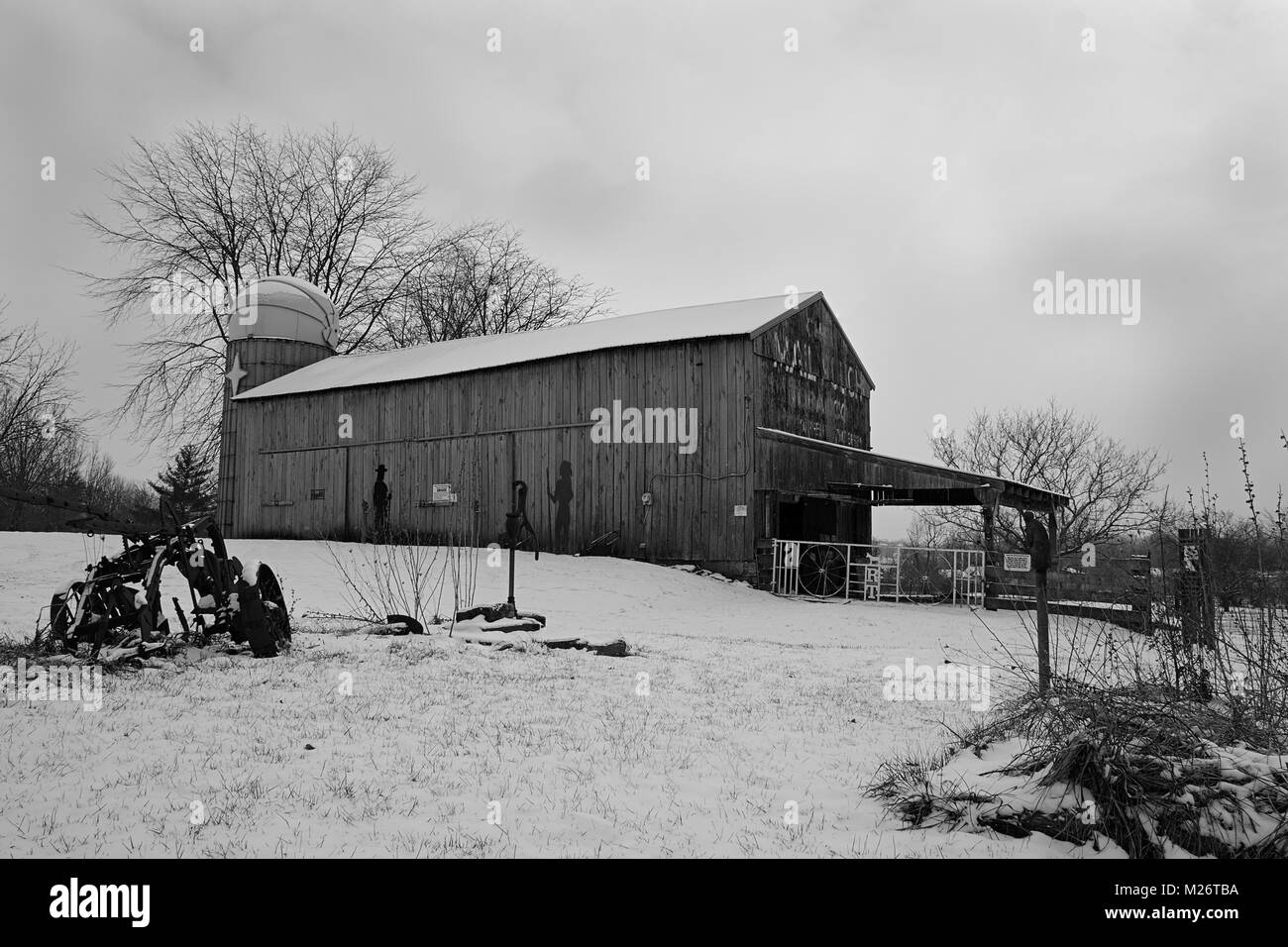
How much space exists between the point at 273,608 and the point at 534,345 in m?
15.6

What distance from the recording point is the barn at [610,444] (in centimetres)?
1952

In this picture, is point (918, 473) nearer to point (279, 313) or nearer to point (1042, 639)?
point (1042, 639)

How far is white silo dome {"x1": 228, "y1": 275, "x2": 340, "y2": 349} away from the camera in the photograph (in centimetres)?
2939

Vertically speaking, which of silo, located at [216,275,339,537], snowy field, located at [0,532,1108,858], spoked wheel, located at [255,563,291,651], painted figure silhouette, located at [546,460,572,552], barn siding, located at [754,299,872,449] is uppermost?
silo, located at [216,275,339,537]

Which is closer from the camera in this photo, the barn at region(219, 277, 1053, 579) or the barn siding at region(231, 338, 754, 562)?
the barn at region(219, 277, 1053, 579)

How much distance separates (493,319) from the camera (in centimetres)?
4166

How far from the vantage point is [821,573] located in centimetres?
1978

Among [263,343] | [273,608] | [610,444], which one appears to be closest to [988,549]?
[610,444]

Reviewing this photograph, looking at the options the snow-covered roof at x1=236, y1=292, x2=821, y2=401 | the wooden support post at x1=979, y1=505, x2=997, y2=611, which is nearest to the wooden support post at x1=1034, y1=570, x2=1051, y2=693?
the wooden support post at x1=979, y1=505, x2=997, y2=611

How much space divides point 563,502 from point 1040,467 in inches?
748

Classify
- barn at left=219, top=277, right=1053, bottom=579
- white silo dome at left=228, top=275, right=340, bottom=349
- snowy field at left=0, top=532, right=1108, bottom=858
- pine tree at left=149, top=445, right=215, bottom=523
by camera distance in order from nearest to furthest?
snowy field at left=0, top=532, right=1108, bottom=858 < barn at left=219, top=277, right=1053, bottom=579 < white silo dome at left=228, top=275, right=340, bottom=349 < pine tree at left=149, top=445, right=215, bottom=523

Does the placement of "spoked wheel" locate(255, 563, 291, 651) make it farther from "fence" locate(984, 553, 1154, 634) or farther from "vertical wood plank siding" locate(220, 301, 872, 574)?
"vertical wood plank siding" locate(220, 301, 872, 574)

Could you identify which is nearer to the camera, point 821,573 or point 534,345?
point 821,573
